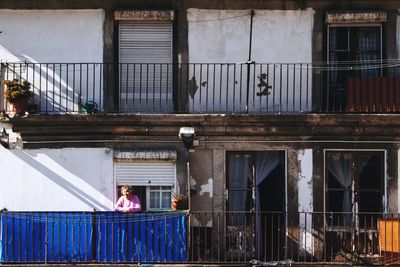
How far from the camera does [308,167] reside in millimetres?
17344

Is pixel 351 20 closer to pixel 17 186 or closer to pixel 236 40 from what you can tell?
pixel 236 40

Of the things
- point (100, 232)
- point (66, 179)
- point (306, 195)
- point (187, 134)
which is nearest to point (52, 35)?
point (66, 179)

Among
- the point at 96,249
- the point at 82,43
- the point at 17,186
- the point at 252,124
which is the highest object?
the point at 82,43

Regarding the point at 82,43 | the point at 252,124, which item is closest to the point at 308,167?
the point at 252,124

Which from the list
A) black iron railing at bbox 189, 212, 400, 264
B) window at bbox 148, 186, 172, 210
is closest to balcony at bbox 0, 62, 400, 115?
window at bbox 148, 186, 172, 210

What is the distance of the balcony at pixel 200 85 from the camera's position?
1753 cm

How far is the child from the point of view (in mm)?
16766

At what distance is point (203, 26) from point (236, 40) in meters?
0.77

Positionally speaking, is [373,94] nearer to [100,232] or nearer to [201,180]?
[201,180]

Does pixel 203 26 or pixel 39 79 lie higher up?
pixel 203 26

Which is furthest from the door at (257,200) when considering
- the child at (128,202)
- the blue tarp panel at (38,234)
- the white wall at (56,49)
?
the white wall at (56,49)

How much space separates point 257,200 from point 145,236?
8.75 feet

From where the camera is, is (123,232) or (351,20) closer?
(123,232)

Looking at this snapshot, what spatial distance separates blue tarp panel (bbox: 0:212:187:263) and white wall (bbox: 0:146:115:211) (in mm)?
942
